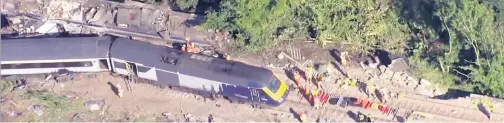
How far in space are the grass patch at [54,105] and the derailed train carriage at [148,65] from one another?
1262mm

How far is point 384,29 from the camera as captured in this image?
122 ft

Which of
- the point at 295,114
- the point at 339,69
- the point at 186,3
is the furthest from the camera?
the point at 186,3

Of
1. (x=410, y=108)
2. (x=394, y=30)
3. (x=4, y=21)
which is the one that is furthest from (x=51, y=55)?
(x=410, y=108)

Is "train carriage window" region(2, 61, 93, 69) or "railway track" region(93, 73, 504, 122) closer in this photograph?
"railway track" region(93, 73, 504, 122)

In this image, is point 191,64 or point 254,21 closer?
point 191,64

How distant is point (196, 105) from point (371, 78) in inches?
329

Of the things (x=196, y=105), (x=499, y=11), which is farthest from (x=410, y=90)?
(x=196, y=105)

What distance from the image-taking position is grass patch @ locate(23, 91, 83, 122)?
112ft

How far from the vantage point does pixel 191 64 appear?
1356 inches

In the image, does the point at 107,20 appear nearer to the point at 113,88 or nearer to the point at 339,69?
the point at 113,88

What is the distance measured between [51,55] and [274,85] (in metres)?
10.2

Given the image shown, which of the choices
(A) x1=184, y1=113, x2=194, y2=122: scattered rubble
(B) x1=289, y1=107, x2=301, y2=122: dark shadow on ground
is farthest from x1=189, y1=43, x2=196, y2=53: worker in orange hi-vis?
(B) x1=289, y1=107, x2=301, y2=122: dark shadow on ground

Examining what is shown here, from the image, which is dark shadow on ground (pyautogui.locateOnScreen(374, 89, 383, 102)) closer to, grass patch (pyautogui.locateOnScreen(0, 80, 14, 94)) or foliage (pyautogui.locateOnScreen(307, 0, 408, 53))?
foliage (pyautogui.locateOnScreen(307, 0, 408, 53))

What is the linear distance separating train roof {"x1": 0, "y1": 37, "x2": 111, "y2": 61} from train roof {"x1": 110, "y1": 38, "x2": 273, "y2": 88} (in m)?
0.75
